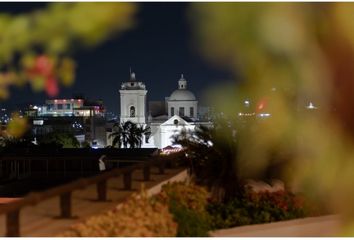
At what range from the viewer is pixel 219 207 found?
674cm

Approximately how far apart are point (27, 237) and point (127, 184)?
2.15 m

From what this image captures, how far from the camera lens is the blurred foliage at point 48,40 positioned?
3.70m

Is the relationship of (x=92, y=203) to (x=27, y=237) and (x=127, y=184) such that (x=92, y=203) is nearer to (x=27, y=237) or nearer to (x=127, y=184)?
(x=127, y=184)

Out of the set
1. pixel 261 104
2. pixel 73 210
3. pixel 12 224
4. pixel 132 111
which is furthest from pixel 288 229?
pixel 132 111

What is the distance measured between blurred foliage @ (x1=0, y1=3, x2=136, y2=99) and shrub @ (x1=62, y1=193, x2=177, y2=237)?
3.99 feet

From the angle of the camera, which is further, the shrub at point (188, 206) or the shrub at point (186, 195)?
the shrub at point (186, 195)

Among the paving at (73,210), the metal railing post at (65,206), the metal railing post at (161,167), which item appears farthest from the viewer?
the metal railing post at (161,167)

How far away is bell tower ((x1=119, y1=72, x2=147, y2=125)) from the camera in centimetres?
7769

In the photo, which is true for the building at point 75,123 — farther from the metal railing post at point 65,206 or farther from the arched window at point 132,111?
the metal railing post at point 65,206

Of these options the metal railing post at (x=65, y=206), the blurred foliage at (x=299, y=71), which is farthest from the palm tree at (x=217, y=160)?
the metal railing post at (x=65, y=206)

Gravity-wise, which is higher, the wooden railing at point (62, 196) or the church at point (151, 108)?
the church at point (151, 108)

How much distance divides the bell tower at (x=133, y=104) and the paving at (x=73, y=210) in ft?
233

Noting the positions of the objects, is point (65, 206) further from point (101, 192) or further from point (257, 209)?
point (257, 209)

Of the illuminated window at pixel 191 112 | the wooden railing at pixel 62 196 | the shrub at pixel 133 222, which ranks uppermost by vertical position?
the illuminated window at pixel 191 112
